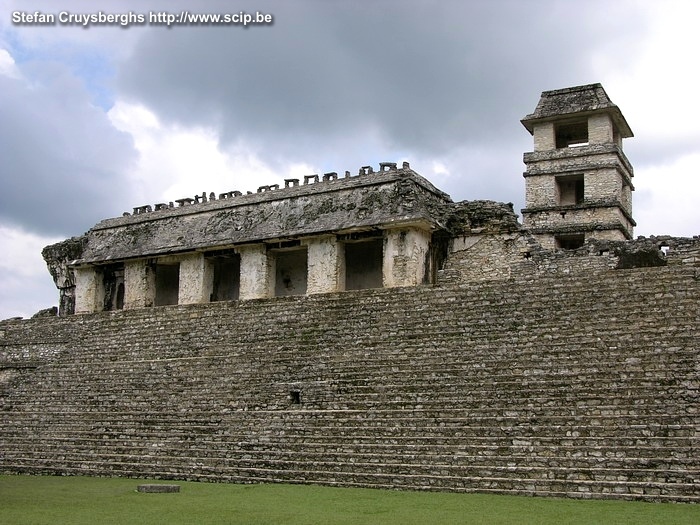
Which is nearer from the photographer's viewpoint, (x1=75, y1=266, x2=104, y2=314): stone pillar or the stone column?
(x1=75, y1=266, x2=104, y2=314): stone pillar

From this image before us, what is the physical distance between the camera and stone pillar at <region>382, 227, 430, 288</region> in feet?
58.6

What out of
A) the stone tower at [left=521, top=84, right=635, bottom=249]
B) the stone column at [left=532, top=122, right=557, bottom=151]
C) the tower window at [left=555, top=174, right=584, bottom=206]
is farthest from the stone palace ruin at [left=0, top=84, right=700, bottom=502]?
the tower window at [left=555, top=174, right=584, bottom=206]

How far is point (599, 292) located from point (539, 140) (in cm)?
1429

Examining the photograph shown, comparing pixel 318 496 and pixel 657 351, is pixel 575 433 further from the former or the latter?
pixel 318 496

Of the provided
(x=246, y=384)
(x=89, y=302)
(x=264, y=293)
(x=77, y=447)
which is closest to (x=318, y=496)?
(x=246, y=384)

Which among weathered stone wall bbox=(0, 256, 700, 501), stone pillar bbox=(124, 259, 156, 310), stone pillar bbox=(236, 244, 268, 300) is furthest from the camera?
stone pillar bbox=(124, 259, 156, 310)

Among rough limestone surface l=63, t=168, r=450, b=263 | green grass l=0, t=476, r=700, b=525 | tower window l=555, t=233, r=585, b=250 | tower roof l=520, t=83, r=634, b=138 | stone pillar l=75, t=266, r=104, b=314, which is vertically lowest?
green grass l=0, t=476, r=700, b=525

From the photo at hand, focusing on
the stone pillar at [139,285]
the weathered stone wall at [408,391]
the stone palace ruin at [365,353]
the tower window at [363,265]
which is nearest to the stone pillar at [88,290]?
the stone palace ruin at [365,353]

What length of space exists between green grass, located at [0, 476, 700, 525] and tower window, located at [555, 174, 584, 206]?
18809mm

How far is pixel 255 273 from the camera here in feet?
66.6

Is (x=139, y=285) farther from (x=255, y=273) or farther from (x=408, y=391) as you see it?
(x=408, y=391)

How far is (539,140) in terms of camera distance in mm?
26891

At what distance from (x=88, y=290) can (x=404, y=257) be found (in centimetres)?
992

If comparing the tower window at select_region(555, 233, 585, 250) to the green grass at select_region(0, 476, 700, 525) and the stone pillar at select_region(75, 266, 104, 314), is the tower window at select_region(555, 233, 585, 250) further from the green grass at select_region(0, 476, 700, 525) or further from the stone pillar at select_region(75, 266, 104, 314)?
the green grass at select_region(0, 476, 700, 525)
